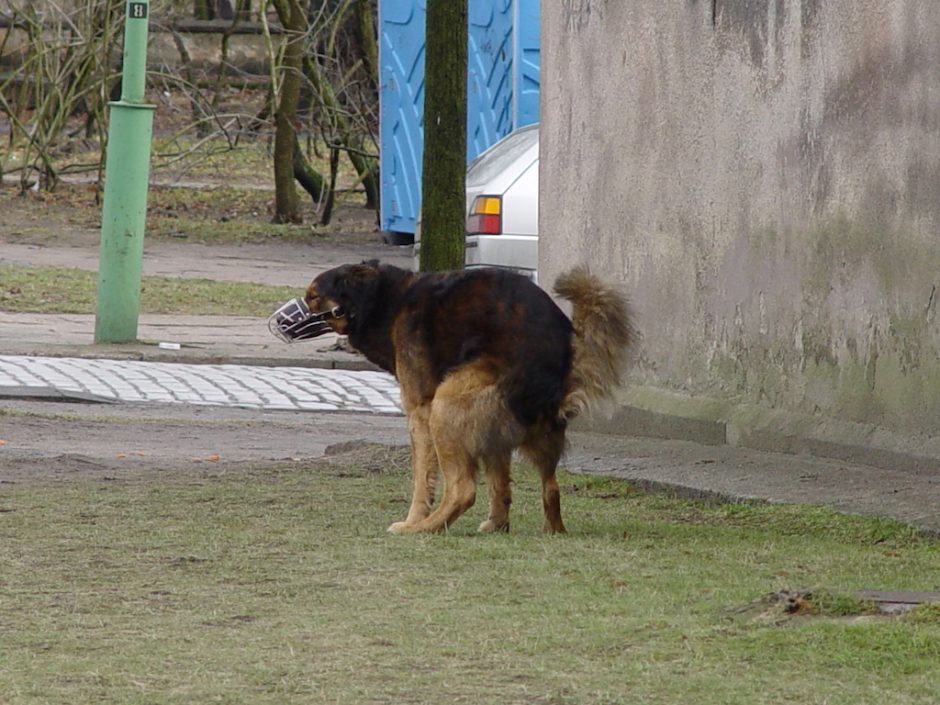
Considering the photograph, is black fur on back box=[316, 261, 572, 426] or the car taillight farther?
the car taillight

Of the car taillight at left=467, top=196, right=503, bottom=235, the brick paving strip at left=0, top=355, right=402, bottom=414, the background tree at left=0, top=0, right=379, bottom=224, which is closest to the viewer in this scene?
the brick paving strip at left=0, top=355, right=402, bottom=414

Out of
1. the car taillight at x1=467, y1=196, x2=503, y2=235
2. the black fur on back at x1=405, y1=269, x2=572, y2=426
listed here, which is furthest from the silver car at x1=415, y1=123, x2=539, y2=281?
the black fur on back at x1=405, y1=269, x2=572, y2=426

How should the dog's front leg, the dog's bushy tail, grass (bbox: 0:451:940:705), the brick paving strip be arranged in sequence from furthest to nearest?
the brick paving strip
the dog's front leg
the dog's bushy tail
grass (bbox: 0:451:940:705)

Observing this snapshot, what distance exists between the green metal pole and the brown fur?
7.77 meters

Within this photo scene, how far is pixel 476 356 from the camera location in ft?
20.7

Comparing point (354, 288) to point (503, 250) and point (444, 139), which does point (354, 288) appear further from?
point (503, 250)

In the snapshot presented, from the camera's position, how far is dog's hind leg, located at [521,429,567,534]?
6371 millimetres

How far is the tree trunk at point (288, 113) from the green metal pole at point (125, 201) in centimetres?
867

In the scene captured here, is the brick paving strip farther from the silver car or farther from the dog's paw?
the dog's paw

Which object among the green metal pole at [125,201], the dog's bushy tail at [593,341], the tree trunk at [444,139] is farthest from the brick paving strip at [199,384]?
the dog's bushy tail at [593,341]

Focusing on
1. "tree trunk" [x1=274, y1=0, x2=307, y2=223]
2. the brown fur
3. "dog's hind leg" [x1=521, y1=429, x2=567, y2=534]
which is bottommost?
"dog's hind leg" [x1=521, y1=429, x2=567, y2=534]

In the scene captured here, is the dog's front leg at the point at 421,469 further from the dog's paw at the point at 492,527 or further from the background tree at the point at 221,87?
the background tree at the point at 221,87

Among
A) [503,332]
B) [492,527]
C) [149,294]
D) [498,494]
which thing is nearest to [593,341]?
[503,332]

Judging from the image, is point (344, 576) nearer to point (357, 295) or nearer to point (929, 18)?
point (357, 295)
